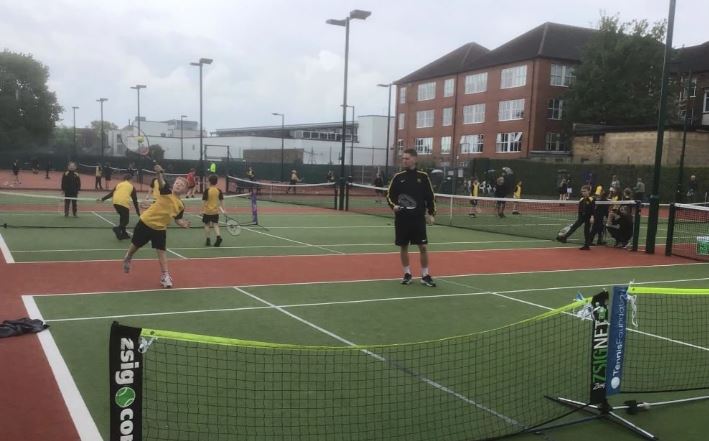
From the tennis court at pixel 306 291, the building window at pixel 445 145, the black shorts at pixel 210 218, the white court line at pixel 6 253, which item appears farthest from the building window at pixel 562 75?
the white court line at pixel 6 253

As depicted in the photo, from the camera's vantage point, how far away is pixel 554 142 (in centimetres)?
5884

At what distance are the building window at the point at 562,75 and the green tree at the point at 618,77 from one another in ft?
6.99

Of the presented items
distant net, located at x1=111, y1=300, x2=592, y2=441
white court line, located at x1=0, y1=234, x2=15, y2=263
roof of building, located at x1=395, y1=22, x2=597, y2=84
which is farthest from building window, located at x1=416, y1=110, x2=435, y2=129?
distant net, located at x1=111, y1=300, x2=592, y2=441

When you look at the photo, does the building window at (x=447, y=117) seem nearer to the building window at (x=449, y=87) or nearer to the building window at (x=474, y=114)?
the building window at (x=449, y=87)

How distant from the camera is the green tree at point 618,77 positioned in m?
54.7

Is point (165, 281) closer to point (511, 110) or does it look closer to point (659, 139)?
point (659, 139)

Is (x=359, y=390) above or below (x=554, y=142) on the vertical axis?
below

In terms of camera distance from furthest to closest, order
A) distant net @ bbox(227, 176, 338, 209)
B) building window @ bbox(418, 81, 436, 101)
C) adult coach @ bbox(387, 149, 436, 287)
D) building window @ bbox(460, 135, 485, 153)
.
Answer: building window @ bbox(418, 81, 436, 101) < building window @ bbox(460, 135, 485, 153) < distant net @ bbox(227, 176, 338, 209) < adult coach @ bbox(387, 149, 436, 287)

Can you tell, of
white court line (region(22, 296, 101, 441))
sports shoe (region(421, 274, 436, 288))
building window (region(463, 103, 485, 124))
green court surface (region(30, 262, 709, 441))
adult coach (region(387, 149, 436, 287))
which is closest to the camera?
white court line (region(22, 296, 101, 441))

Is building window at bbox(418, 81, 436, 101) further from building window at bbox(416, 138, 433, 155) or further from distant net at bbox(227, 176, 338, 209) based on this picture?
distant net at bbox(227, 176, 338, 209)

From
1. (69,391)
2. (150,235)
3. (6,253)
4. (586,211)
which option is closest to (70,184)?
(6,253)

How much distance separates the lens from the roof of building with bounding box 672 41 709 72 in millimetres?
55844

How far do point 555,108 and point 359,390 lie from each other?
57.2m

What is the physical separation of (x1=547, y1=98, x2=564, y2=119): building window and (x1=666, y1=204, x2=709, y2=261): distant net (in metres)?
31.9
